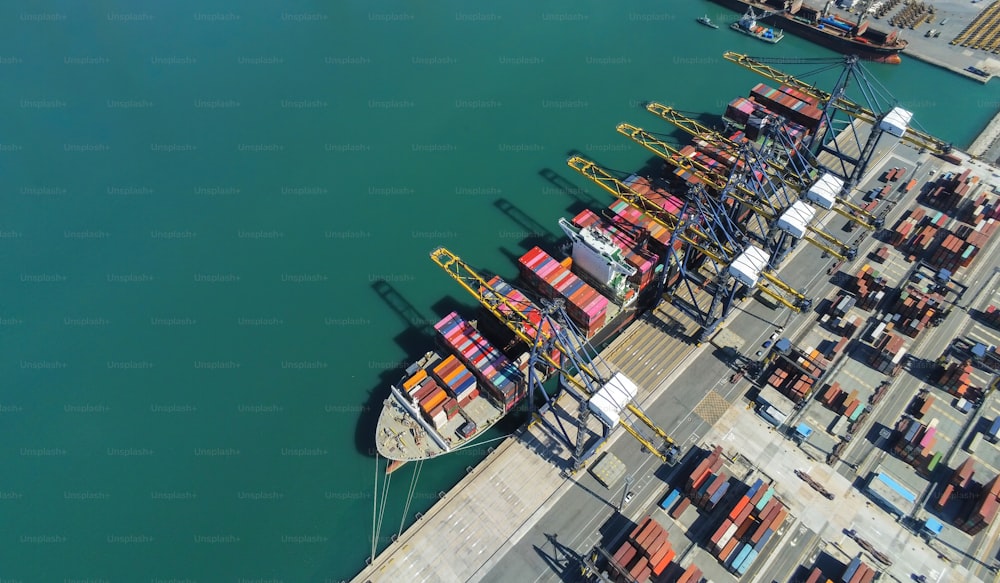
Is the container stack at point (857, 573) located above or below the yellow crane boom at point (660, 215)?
below

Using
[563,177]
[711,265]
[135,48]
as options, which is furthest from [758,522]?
[135,48]

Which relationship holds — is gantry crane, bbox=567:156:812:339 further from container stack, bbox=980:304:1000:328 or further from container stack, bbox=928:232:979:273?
container stack, bbox=980:304:1000:328

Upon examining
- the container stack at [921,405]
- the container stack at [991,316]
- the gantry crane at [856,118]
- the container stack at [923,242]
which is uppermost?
the gantry crane at [856,118]

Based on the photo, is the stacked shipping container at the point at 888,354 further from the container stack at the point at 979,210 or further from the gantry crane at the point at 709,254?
the container stack at the point at 979,210

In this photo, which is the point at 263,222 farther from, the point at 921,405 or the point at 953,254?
the point at 953,254

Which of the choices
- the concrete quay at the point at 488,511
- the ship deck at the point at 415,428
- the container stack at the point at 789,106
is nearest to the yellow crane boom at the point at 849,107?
the container stack at the point at 789,106

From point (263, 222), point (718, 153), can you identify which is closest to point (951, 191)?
point (718, 153)

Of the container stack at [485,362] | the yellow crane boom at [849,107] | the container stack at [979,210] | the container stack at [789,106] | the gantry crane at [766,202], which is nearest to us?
the container stack at [485,362]
